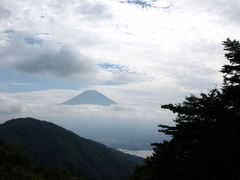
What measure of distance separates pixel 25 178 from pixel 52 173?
34.4m

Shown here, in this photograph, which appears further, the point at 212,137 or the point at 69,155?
the point at 69,155

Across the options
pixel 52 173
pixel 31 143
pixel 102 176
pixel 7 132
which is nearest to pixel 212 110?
pixel 52 173

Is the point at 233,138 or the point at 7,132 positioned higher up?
the point at 233,138

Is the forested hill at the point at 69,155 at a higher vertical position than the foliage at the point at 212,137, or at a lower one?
lower

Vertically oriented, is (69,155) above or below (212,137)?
below

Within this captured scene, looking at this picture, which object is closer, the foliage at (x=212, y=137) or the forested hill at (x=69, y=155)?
the foliage at (x=212, y=137)

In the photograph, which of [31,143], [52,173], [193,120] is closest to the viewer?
[193,120]

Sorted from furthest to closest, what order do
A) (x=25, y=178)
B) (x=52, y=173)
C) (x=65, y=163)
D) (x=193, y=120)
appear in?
(x=65, y=163) < (x=52, y=173) < (x=25, y=178) < (x=193, y=120)

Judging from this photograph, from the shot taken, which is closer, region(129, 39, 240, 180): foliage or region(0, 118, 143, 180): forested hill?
region(129, 39, 240, 180): foliage

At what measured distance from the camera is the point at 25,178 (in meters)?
17.8

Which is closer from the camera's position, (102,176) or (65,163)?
(102,176)

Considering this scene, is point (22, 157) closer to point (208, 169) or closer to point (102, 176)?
point (208, 169)

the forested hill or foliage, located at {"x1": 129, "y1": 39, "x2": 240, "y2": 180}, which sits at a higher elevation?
foliage, located at {"x1": 129, "y1": 39, "x2": 240, "y2": 180}

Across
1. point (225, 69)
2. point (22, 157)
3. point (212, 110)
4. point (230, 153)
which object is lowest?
point (22, 157)
